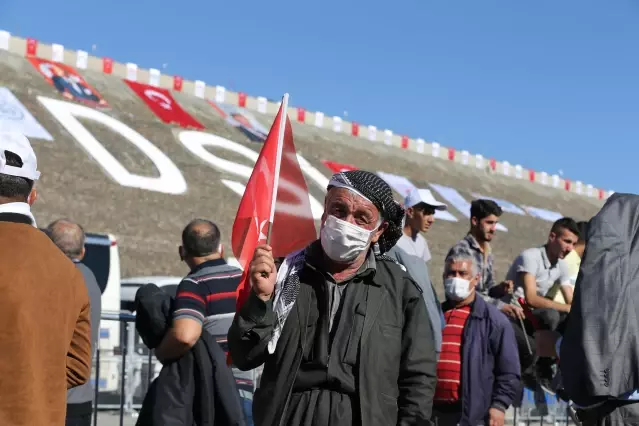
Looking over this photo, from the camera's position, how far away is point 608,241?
4164 millimetres

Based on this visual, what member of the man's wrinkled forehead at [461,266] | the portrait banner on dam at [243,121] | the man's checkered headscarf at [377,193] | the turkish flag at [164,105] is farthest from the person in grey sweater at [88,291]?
the portrait banner on dam at [243,121]

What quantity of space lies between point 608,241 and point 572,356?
1.57ft

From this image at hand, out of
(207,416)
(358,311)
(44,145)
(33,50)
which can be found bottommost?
(207,416)

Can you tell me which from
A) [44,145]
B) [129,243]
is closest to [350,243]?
[129,243]

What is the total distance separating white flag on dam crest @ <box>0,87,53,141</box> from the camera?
23859mm

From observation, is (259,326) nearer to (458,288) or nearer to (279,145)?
(279,145)

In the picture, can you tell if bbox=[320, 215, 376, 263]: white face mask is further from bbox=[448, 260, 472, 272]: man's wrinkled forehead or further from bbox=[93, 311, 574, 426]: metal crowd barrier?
bbox=[93, 311, 574, 426]: metal crowd barrier

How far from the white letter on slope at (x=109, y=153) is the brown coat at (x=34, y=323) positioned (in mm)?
21263

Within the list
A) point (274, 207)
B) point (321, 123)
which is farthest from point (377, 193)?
point (321, 123)

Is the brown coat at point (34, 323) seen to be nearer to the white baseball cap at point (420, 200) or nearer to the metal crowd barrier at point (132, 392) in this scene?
the white baseball cap at point (420, 200)

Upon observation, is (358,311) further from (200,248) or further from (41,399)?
(200,248)

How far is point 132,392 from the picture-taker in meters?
12.0

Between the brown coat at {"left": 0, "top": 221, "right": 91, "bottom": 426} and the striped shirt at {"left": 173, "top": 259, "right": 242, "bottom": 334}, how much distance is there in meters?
2.22

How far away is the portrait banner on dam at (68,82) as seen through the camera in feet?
95.8
